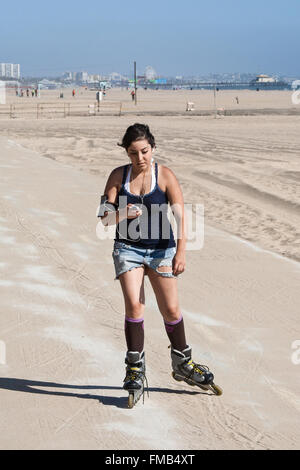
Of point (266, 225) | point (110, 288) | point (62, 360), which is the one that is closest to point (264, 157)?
point (266, 225)

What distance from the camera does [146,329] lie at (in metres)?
5.86

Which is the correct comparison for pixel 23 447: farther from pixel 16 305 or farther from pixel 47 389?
pixel 16 305

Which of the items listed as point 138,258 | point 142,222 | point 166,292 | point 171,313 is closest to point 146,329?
point 171,313

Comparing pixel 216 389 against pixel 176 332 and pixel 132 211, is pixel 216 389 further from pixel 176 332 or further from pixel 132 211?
pixel 132 211

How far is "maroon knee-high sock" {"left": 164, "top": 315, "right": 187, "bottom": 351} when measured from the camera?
14.6 ft

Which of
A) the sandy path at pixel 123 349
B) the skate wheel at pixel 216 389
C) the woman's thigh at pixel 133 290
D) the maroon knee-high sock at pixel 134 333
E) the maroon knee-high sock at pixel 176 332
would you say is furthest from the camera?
the skate wheel at pixel 216 389

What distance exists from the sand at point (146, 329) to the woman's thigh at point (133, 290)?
625mm

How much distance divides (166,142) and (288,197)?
10548mm

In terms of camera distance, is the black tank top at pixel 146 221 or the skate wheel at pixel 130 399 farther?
the skate wheel at pixel 130 399

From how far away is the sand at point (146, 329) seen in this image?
13.6 ft

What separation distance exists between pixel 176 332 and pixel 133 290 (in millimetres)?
446

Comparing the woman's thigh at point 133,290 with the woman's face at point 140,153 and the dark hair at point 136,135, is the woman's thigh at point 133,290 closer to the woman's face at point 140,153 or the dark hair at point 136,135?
the woman's face at point 140,153

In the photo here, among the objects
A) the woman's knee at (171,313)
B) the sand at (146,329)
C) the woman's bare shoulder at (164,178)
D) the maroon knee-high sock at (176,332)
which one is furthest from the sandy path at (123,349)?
the woman's bare shoulder at (164,178)

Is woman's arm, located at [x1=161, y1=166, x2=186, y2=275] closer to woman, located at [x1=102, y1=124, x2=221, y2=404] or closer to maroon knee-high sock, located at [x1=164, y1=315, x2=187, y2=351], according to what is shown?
woman, located at [x1=102, y1=124, x2=221, y2=404]
